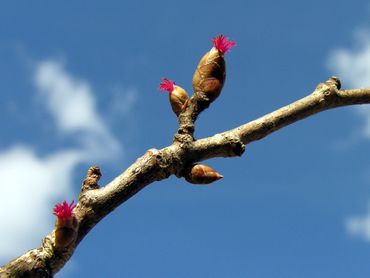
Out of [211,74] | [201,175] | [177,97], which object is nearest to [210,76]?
[211,74]

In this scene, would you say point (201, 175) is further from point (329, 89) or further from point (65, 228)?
point (329, 89)

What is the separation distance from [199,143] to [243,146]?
0.68ft

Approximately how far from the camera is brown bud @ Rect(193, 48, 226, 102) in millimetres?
3105

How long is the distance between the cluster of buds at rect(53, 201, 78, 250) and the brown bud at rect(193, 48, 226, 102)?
1036mm

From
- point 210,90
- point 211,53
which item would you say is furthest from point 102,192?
point 211,53

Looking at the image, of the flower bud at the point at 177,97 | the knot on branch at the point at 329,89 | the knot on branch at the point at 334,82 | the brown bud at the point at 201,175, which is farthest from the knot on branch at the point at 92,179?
the knot on branch at the point at 334,82

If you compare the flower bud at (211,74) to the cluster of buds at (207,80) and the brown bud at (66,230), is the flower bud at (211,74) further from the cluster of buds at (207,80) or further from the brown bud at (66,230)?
the brown bud at (66,230)

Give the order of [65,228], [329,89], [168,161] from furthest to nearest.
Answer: [329,89]
[168,161]
[65,228]

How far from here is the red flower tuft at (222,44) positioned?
3.27m

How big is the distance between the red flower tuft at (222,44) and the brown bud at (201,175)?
29.9 inches

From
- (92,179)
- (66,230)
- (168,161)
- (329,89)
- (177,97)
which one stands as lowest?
(66,230)

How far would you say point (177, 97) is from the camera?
3211 millimetres

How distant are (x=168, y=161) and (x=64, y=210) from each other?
1.67 feet

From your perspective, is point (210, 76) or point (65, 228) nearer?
point (65, 228)
